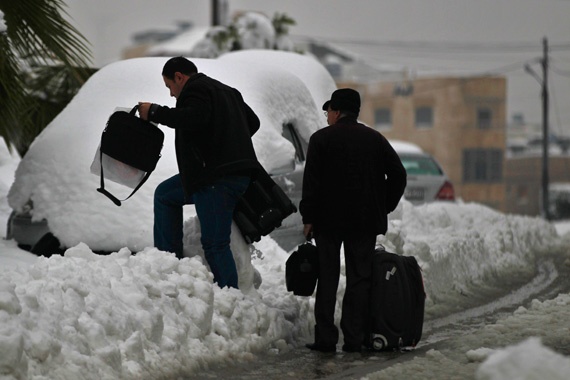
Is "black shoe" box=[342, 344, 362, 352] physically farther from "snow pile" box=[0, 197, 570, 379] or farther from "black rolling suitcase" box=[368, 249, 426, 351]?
"snow pile" box=[0, 197, 570, 379]

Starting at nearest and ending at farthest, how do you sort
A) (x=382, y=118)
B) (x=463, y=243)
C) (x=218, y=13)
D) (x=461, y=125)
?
(x=463, y=243), (x=218, y=13), (x=461, y=125), (x=382, y=118)

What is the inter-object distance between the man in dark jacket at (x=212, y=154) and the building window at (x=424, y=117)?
2163 inches

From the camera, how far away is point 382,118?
64250mm

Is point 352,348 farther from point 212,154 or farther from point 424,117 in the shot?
point 424,117

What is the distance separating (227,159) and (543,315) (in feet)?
8.94

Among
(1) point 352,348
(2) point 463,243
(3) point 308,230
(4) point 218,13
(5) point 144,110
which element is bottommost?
(2) point 463,243

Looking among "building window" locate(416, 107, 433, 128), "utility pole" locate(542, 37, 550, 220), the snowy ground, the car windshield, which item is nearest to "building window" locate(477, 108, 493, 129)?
"building window" locate(416, 107, 433, 128)

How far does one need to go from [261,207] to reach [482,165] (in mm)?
55013

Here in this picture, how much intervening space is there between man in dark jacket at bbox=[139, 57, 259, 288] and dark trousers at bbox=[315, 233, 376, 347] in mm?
599

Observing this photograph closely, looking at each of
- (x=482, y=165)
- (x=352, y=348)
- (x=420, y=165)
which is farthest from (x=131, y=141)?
(x=482, y=165)

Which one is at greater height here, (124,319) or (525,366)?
(525,366)

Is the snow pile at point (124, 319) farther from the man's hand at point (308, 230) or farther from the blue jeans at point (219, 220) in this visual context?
the man's hand at point (308, 230)

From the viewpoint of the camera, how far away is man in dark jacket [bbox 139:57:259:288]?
295 inches

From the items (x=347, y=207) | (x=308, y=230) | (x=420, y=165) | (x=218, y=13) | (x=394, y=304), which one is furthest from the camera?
(x=218, y=13)
